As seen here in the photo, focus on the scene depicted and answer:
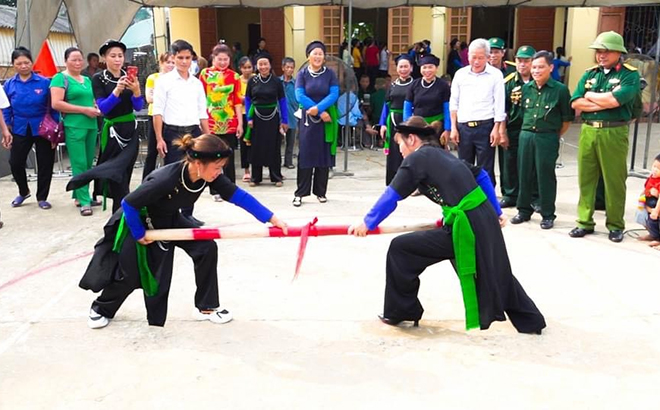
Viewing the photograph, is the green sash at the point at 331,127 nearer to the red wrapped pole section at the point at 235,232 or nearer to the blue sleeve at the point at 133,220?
the red wrapped pole section at the point at 235,232

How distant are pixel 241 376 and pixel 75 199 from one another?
14.7 ft

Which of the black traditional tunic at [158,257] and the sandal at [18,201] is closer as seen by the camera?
the black traditional tunic at [158,257]

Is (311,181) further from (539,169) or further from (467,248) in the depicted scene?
(467,248)

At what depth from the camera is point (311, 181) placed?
723 cm

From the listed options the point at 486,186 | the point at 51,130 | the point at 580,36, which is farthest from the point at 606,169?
the point at 580,36

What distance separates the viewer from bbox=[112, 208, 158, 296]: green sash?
3.74 metres

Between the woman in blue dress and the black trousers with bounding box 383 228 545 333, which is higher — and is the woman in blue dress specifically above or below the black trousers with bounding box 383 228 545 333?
above

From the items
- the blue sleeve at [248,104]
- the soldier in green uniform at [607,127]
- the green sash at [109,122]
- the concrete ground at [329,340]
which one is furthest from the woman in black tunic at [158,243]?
the blue sleeve at [248,104]

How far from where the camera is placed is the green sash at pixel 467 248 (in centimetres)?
355

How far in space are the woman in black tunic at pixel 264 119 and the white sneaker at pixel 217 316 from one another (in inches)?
159

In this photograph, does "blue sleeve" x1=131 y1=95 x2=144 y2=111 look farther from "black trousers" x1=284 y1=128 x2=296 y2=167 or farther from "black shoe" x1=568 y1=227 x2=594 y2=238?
"black shoe" x1=568 y1=227 x2=594 y2=238

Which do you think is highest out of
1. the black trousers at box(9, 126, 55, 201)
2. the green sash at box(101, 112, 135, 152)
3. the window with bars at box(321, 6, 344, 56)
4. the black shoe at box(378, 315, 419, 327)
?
the window with bars at box(321, 6, 344, 56)

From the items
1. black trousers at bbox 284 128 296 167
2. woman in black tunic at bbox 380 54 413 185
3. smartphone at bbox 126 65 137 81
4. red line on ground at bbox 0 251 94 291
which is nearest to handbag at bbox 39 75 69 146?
smartphone at bbox 126 65 137 81

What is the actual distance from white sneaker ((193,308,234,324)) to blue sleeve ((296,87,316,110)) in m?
3.28
